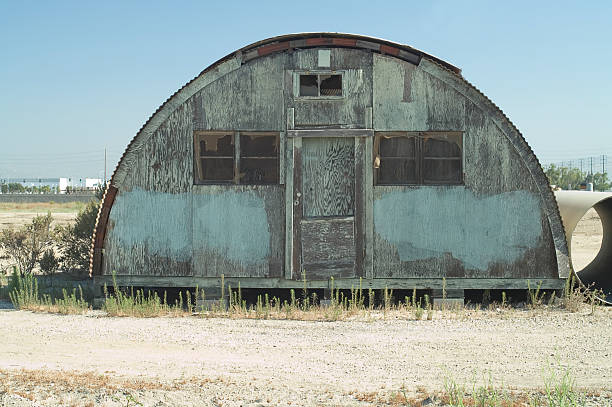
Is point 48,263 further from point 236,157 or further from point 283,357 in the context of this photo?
point 283,357

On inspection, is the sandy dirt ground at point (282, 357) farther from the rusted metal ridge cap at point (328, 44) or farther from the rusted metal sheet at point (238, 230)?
the rusted metal ridge cap at point (328, 44)

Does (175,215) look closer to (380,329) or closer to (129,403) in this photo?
(380,329)

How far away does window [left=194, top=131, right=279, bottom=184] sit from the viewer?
1013 cm

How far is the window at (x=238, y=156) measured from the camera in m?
10.1

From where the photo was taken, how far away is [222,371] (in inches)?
253

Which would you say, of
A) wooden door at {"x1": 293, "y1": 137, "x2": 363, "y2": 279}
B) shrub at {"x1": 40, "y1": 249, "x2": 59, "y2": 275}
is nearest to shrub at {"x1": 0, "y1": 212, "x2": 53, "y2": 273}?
shrub at {"x1": 40, "y1": 249, "x2": 59, "y2": 275}

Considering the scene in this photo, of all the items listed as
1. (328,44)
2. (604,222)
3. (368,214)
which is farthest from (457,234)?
(604,222)

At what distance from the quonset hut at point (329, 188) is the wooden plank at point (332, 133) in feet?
0.17

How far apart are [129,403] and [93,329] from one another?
336 centimetres

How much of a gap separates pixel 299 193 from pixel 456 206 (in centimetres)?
255

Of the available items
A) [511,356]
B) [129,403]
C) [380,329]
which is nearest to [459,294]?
[380,329]

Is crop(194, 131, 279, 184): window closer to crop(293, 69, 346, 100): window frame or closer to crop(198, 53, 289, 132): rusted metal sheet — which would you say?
crop(198, 53, 289, 132): rusted metal sheet

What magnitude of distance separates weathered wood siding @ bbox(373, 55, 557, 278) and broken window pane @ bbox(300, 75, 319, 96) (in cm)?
99

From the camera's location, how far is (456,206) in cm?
1011
